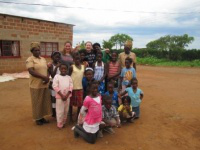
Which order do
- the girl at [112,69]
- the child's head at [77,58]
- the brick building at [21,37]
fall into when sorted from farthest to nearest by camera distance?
the brick building at [21,37], the girl at [112,69], the child's head at [77,58]

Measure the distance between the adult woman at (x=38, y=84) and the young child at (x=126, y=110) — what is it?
5.15 ft

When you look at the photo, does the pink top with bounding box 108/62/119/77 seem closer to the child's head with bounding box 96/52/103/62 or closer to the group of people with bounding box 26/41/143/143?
the group of people with bounding box 26/41/143/143

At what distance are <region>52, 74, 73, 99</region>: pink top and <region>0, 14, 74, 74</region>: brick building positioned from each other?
324 inches

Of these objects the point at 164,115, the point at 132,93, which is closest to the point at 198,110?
the point at 164,115

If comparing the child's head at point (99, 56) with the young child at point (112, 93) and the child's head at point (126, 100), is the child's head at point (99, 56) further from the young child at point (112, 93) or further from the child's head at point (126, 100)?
the child's head at point (126, 100)

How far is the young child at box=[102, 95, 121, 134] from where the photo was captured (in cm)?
364

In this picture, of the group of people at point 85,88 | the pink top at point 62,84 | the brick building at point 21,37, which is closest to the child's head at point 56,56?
the group of people at point 85,88

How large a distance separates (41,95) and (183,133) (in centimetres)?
297

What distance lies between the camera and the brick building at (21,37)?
10.5 meters

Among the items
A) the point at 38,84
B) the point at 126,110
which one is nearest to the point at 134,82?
the point at 126,110

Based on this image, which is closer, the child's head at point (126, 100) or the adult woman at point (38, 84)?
the adult woman at point (38, 84)

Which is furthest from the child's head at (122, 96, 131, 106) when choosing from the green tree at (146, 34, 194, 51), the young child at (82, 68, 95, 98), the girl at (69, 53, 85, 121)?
the green tree at (146, 34, 194, 51)

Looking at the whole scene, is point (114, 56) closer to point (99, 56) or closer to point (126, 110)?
point (99, 56)

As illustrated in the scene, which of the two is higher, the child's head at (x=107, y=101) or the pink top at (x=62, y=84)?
the pink top at (x=62, y=84)
